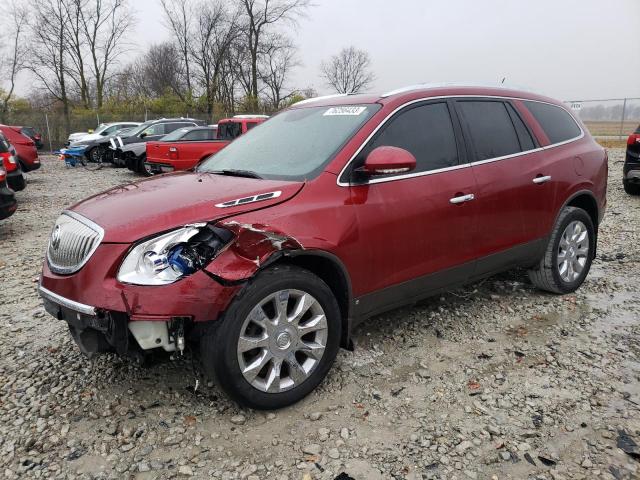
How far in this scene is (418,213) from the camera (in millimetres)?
3191

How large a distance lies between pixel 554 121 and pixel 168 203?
3498 millimetres

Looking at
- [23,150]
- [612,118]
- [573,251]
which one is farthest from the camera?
[612,118]

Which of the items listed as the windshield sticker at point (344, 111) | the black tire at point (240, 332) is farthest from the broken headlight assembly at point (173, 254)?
the windshield sticker at point (344, 111)

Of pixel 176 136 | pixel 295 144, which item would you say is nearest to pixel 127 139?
pixel 176 136

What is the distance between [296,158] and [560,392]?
7.05ft

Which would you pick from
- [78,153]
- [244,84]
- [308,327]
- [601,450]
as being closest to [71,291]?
[308,327]

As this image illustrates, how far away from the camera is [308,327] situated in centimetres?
277

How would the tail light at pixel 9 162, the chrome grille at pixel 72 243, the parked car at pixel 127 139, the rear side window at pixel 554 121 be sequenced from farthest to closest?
the parked car at pixel 127 139 < the tail light at pixel 9 162 < the rear side window at pixel 554 121 < the chrome grille at pixel 72 243

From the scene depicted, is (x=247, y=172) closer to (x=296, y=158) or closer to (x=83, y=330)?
(x=296, y=158)

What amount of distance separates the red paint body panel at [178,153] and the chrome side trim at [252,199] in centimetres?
989

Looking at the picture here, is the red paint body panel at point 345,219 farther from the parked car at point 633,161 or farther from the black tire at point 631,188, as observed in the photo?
the black tire at point 631,188

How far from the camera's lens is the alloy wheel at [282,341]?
2.60 meters

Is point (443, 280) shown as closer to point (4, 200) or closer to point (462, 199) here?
point (462, 199)

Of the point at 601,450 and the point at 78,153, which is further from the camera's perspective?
the point at 78,153
